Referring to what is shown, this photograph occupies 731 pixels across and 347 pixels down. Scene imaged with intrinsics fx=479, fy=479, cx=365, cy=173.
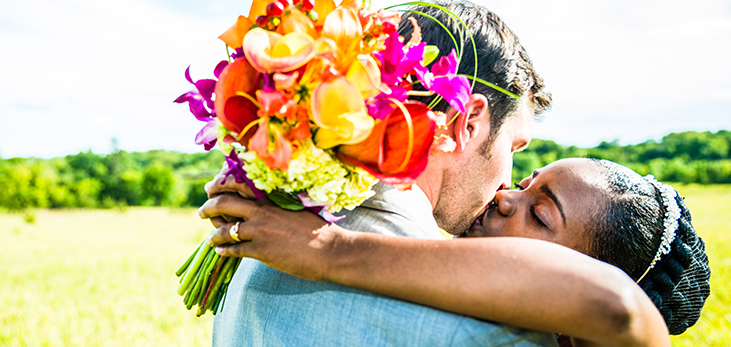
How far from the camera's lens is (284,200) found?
1663mm

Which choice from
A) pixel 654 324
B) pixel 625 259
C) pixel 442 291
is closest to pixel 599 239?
pixel 625 259

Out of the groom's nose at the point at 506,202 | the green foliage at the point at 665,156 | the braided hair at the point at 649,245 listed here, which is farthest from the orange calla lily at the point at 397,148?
the green foliage at the point at 665,156

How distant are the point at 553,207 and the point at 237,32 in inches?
82.0

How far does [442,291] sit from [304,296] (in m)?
0.54

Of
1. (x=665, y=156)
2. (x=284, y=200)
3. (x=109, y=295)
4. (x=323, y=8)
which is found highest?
Answer: (x=323, y=8)

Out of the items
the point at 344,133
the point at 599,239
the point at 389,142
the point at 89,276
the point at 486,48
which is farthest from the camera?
the point at 89,276

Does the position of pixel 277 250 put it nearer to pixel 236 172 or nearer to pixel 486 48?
pixel 236 172

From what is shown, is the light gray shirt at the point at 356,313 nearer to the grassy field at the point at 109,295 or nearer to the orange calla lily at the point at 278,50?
the orange calla lily at the point at 278,50

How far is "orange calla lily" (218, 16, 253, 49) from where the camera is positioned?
159 cm

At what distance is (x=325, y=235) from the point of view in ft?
5.39

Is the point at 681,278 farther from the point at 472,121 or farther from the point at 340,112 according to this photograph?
the point at 340,112

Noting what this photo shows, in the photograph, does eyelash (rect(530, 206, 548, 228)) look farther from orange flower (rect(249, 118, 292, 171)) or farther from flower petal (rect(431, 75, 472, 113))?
orange flower (rect(249, 118, 292, 171))

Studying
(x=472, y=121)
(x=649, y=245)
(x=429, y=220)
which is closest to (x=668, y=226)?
(x=649, y=245)

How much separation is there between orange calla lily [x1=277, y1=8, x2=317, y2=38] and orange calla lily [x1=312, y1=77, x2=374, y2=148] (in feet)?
0.71
